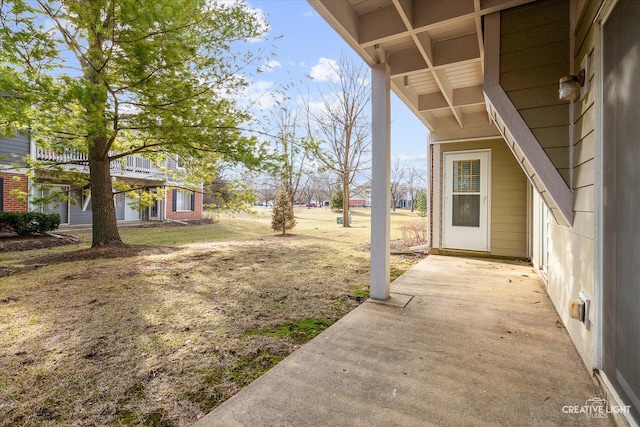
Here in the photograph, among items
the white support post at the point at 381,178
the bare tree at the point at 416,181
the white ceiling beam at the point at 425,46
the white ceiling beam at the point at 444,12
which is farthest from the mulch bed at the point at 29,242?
the bare tree at the point at 416,181

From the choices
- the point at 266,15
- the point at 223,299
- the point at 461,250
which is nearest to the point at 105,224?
the point at 223,299

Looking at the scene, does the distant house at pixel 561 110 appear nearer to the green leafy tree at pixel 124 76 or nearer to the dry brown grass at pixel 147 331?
the dry brown grass at pixel 147 331

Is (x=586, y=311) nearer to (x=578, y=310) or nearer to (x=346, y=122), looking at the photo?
(x=578, y=310)

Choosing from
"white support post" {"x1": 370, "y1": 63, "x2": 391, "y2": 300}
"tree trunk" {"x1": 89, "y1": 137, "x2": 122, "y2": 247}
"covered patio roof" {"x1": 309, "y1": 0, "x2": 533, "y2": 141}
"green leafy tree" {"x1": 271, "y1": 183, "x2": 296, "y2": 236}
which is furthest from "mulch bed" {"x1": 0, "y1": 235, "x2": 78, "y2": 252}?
"covered patio roof" {"x1": 309, "y1": 0, "x2": 533, "y2": 141}

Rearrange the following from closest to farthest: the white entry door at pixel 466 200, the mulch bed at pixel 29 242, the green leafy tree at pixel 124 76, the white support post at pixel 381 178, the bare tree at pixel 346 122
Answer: the white support post at pixel 381 178
the green leafy tree at pixel 124 76
the white entry door at pixel 466 200
the mulch bed at pixel 29 242
the bare tree at pixel 346 122

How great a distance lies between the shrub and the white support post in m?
10.4

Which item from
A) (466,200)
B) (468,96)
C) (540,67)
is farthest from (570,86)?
(466,200)

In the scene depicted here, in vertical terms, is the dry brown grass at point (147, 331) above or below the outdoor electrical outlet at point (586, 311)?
below

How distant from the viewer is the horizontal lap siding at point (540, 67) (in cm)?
235

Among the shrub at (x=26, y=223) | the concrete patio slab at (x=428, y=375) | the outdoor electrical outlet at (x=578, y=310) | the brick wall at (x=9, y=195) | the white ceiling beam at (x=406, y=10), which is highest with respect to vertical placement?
the white ceiling beam at (x=406, y=10)

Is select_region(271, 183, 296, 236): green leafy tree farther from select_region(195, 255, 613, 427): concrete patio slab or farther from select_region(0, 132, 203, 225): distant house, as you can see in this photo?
select_region(195, 255, 613, 427): concrete patio slab

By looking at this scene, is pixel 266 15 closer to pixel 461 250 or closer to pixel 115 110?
pixel 115 110

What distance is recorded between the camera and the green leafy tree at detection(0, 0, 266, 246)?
4.21 m

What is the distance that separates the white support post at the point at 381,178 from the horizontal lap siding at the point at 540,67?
111 cm
